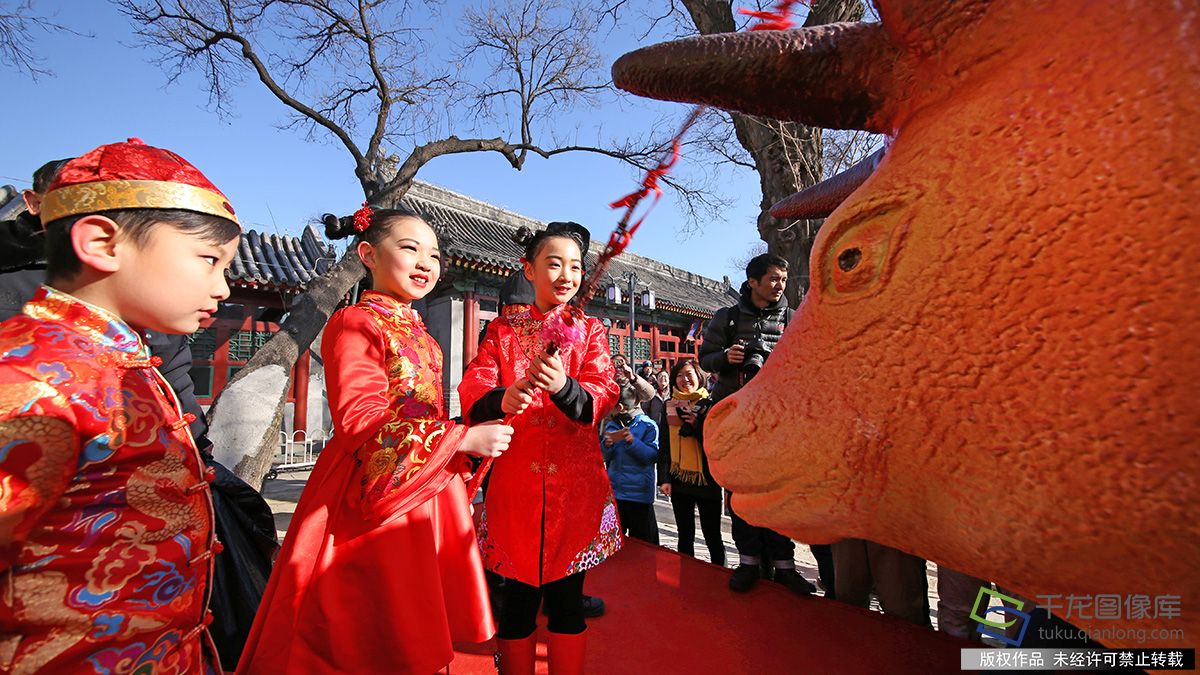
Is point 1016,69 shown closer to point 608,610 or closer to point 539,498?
point 539,498

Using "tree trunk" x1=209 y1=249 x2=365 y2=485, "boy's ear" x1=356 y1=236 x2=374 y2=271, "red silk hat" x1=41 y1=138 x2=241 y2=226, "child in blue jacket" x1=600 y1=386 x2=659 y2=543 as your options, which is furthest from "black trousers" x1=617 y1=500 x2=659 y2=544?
"tree trunk" x1=209 y1=249 x2=365 y2=485

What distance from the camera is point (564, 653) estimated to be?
1.82 metres

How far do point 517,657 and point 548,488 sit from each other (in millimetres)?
616

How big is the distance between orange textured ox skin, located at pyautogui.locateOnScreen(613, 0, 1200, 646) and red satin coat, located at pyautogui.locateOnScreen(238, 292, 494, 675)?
3.36 ft

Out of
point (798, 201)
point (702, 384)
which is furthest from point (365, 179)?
point (798, 201)

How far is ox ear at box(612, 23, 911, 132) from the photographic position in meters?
0.87

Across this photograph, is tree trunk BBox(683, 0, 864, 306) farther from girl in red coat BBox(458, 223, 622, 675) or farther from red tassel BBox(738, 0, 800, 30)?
red tassel BBox(738, 0, 800, 30)

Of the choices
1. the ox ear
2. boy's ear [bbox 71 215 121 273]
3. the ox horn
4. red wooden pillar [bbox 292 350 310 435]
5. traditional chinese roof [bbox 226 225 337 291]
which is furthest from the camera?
red wooden pillar [bbox 292 350 310 435]

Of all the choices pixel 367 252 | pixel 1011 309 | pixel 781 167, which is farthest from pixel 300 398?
pixel 1011 309

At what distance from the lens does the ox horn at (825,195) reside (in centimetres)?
119

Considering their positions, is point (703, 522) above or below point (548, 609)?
below

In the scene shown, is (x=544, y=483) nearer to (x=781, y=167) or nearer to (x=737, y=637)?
(x=737, y=637)

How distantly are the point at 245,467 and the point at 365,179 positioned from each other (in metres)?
5.47

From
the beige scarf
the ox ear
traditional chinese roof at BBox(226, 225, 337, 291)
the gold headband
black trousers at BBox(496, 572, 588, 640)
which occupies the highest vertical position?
traditional chinese roof at BBox(226, 225, 337, 291)
